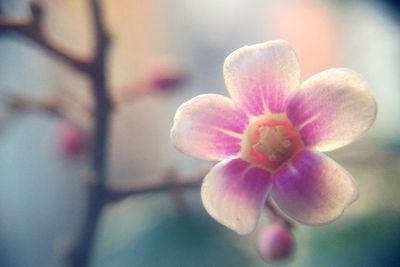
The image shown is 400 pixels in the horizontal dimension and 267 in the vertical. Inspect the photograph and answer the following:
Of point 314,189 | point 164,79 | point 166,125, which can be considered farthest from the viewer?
point 166,125

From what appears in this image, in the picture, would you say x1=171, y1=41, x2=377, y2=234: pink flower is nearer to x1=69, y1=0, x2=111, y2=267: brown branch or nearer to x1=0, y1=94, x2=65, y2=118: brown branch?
x1=69, y1=0, x2=111, y2=267: brown branch

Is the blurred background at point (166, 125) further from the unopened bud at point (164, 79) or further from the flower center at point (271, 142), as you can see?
the flower center at point (271, 142)

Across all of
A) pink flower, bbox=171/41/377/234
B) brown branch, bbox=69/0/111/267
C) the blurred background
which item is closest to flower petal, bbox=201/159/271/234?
pink flower, bbox=171/41/377/234

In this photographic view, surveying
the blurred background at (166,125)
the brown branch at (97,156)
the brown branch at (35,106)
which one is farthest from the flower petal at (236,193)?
the blurred background at (166,125)

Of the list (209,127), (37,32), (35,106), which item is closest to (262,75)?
(209,127)

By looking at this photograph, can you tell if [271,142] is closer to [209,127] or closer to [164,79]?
[209,127]

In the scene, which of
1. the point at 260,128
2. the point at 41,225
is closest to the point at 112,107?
the point at 260,128
